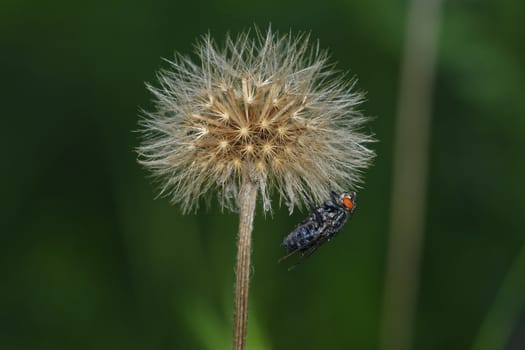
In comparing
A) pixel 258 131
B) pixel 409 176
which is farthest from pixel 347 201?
pixel 409 176

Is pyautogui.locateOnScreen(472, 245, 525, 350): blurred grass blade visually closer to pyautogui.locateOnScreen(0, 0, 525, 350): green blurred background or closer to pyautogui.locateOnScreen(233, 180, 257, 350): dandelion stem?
pyautogui.locateOnScreen(0, 0, 525, 350): green blurred background

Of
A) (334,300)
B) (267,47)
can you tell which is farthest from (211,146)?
(334,300)

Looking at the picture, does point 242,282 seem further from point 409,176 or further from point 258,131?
point 409,176

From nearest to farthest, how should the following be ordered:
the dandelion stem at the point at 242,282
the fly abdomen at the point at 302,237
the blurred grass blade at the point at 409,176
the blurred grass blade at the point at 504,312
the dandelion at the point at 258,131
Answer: the dandelion stem at the point at 242,282
the dandelion at the point at 258,131
the fly abdomen at the point at 302,237
the blurred grass blade at the point at 504,312
the blurred grass blade at the point at 409,176

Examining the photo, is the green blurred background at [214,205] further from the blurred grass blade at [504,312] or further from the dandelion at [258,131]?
the dandelion at [258,131]

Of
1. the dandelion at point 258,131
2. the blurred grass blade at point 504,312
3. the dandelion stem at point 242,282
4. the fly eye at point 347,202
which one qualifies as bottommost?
the blurred grass blade at point 504,312

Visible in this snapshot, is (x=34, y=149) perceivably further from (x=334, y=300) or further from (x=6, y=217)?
(x=334, y=300)

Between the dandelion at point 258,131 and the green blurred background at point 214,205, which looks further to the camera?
the green blurred background at point 214,205

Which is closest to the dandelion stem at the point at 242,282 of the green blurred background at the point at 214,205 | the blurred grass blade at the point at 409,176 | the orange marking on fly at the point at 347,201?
the orange marking on fly at the point at 347,201
